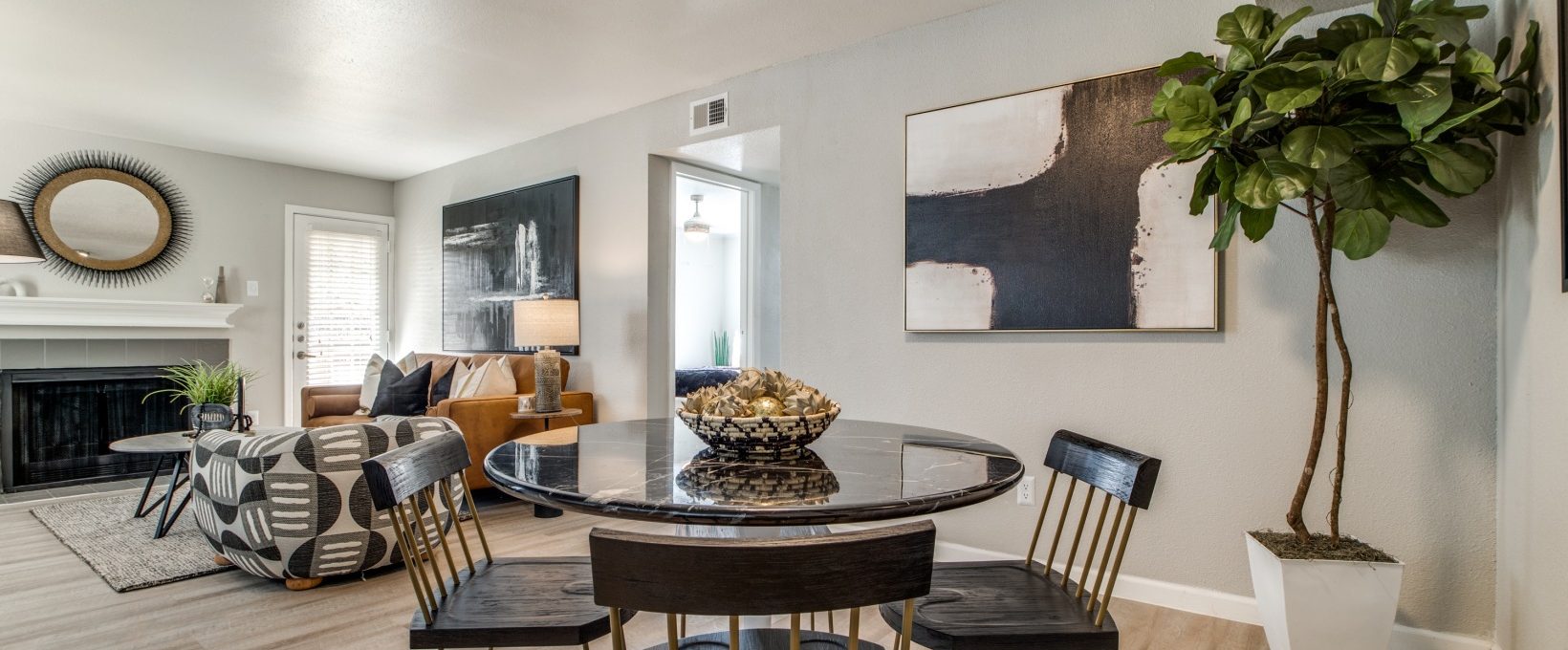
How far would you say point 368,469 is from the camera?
4.36 ft

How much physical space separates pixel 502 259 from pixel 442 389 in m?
1.00

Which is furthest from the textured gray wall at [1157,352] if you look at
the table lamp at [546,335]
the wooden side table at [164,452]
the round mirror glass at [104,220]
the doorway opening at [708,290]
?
the round mirror glass at [104,220]

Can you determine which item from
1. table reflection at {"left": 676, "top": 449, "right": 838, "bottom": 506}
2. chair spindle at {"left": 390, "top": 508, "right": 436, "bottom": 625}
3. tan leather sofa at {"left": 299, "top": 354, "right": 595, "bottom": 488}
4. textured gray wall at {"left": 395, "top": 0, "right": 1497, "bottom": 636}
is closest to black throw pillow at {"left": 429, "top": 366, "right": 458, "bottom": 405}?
tan leather sofa at {"left": 299, "top": 354, "right": 595, "bottom": 488}

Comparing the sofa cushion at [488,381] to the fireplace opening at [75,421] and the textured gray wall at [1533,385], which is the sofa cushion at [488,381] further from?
the textured gray wall at [1533,385]

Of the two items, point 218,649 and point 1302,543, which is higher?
point 1302,543

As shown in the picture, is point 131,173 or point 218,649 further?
point 131,173

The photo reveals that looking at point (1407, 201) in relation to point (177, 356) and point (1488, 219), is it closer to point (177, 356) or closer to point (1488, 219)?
point (1488, 219)

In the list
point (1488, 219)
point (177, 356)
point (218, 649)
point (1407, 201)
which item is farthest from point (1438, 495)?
point (177, 356)

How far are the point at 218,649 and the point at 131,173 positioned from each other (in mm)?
4453

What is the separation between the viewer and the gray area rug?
2924 millimetres

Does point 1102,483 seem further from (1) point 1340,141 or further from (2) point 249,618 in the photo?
(2) point 249,618

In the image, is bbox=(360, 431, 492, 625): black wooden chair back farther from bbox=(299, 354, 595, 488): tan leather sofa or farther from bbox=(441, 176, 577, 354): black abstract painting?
bbox=(441, 176, 577, 354): black abstract painting

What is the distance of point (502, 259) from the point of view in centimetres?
523

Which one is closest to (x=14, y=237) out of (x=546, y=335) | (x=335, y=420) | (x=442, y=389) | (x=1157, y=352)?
(x=335, y=420)
